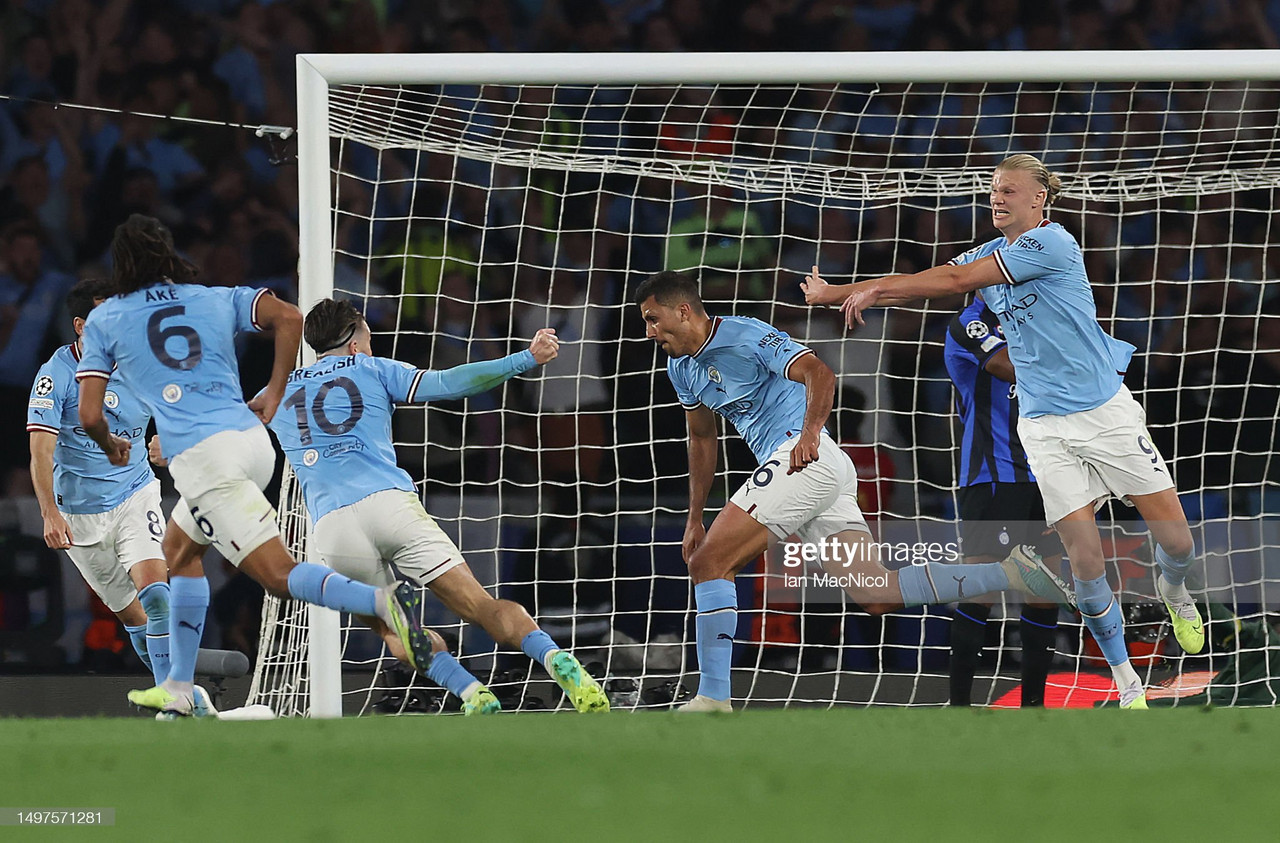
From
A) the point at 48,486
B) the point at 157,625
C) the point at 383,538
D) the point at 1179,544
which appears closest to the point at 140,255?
the point at 383,538

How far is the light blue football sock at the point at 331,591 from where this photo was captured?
371 cm

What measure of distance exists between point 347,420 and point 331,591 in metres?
0.57

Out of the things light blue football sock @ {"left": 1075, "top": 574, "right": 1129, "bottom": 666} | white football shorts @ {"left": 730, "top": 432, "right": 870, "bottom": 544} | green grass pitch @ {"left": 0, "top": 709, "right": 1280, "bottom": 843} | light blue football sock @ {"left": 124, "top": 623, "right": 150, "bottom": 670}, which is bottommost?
light blue football sock @ {"left": 124, "top": 623, "right": 150, "bottom": 670}

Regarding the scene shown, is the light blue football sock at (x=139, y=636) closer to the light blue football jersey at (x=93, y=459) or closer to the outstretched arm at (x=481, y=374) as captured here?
the light blue football jersey at (x=93, y=459)

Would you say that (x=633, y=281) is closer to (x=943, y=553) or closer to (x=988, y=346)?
(x=943, y=553)

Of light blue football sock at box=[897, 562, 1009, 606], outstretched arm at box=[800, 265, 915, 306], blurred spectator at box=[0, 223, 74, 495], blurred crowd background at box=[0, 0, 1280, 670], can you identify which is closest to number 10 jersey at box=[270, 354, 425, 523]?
outstretched arm at box=[800, 265, 915, 306]

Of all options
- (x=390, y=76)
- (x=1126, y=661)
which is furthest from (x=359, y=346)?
(x=1126, y=661)

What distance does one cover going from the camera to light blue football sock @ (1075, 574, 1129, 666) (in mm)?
4168

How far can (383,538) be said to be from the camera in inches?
158

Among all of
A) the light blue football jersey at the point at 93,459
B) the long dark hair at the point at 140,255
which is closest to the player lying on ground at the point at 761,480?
the long dark hair at the point at 140,255

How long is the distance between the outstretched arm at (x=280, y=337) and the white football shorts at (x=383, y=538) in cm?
39

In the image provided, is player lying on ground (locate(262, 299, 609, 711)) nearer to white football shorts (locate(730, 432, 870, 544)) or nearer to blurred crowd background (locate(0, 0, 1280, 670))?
white football shorts (locate(730, 432, 870, 544))

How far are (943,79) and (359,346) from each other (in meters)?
2.29

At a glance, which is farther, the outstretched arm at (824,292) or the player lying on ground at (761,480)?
the player lying on ground at (761,480)
